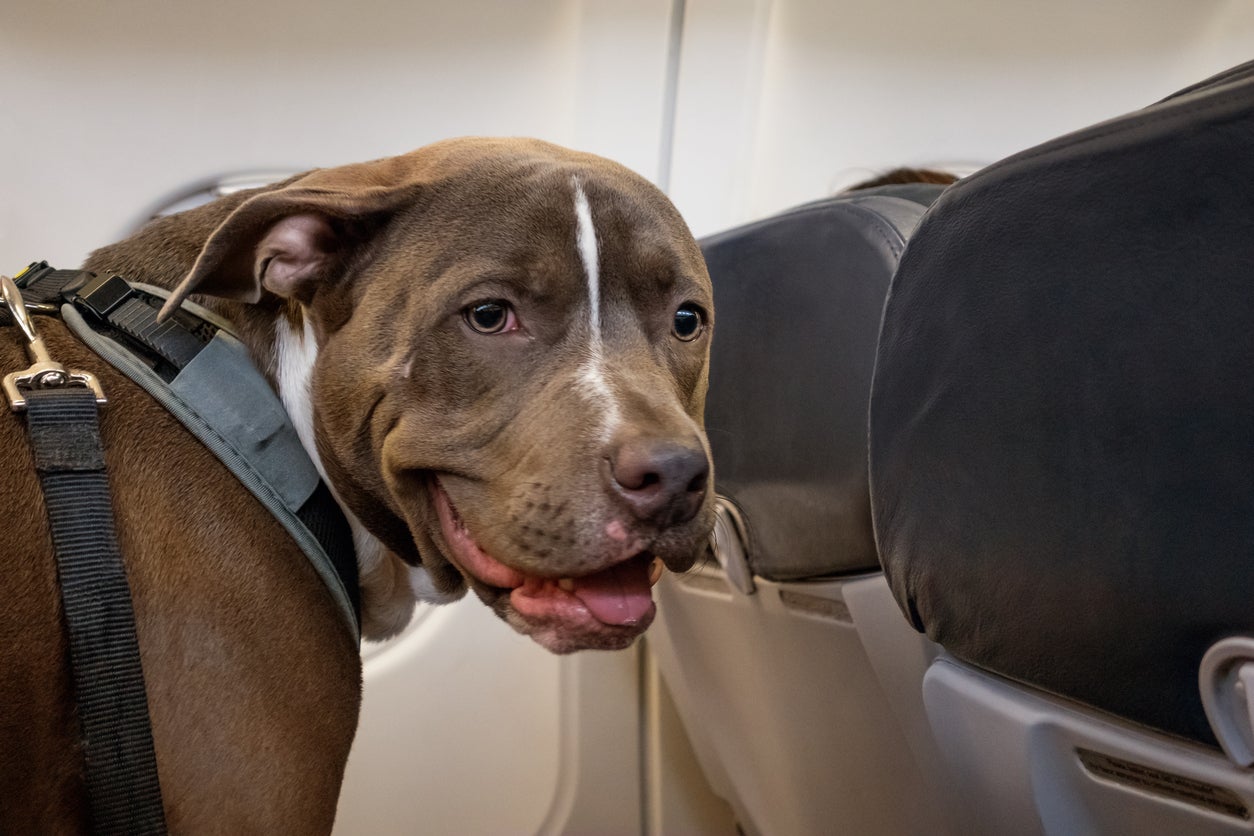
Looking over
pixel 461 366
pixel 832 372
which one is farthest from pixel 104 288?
pixel 832 372

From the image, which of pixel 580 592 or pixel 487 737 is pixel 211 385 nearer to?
pixel 580 592

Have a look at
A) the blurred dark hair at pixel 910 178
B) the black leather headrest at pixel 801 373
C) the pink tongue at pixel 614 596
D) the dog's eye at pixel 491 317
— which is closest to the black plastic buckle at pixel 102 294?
the dog's eye at pixel 491 317

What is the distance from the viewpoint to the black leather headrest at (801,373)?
5.20 ft

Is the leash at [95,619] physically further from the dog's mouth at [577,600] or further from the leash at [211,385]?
the dog's mouth at [577,600]

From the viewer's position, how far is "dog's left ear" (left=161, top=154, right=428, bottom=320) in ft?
4.42

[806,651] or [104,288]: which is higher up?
[104,288]

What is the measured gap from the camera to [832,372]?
1652 mm

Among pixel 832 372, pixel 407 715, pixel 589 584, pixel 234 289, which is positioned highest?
pixel 234 289

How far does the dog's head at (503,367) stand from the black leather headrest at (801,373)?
253mm

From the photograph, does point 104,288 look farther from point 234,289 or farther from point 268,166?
point 268,166

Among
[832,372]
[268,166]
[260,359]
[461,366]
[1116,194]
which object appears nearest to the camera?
[1116,194]

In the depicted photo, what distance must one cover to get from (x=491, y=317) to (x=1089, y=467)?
0.77 meters

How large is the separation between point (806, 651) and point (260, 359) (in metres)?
1.09

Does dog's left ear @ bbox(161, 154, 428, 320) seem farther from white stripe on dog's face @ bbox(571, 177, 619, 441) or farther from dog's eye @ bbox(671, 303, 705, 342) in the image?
dog's eye @ bbox(671, 303, 705, 342)
